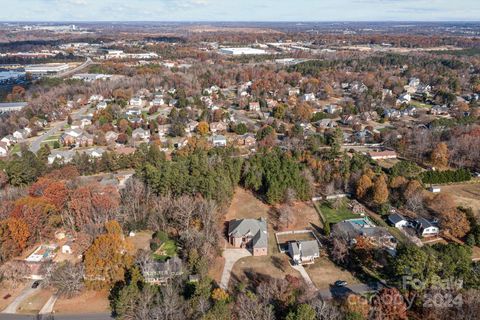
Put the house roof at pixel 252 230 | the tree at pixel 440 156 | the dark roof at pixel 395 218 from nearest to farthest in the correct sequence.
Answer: the house roof at pixel 252 230 → the dark roof at pixel 395 218 → the tree at pixel 440 156

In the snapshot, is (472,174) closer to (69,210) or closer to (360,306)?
(360,306)

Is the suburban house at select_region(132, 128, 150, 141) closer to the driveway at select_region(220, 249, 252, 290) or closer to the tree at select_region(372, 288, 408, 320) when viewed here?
the driveway at select_region(220, 249, 252, 290)

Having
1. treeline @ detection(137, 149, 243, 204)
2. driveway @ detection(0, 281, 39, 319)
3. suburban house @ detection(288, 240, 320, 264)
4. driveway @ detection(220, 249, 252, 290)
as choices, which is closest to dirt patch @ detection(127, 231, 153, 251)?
treeline @ detection(137, 149, 243, 204)

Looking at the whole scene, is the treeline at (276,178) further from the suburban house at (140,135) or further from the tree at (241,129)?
the suburban house at (140,135)

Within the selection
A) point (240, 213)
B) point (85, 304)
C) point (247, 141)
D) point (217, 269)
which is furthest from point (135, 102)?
point (85, 304)

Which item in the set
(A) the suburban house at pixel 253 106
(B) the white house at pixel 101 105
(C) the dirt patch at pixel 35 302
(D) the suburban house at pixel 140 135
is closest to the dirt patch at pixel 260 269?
(C) the dirt patch at pixel 35 302
